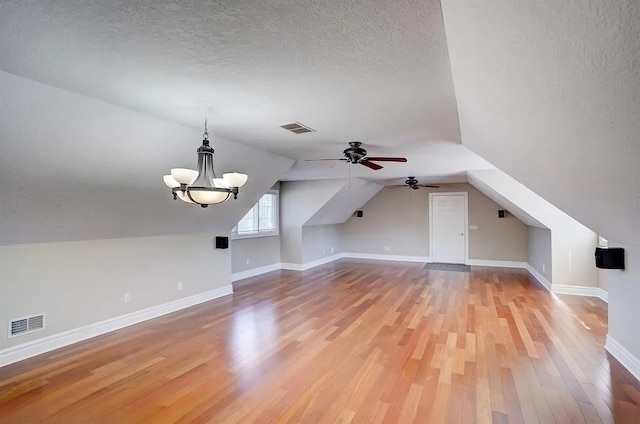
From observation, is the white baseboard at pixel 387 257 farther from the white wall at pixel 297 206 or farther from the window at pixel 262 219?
the window at pixel 262 219

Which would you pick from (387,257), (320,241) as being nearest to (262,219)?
(320,241)

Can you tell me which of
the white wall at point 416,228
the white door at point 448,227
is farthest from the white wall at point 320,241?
the white door at point 448,227

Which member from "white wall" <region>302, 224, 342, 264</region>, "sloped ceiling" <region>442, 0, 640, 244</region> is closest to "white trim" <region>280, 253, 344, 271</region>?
"white wall" <region>302, 224, 342, 264</region>

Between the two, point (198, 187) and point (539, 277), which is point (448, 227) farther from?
point (198, 187)

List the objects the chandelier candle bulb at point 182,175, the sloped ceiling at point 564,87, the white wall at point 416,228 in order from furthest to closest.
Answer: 1. the white wall at point 416,228
2. the chandelier candle bulb at point 182,175
3. the sloped ceiling at point 564,87

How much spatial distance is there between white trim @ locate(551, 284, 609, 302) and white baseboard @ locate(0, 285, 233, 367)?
6045 mm

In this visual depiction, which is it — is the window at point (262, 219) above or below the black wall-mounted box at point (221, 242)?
above

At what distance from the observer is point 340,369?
2.95 meters

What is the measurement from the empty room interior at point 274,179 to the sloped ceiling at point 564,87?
1cm

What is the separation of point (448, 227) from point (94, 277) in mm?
8194

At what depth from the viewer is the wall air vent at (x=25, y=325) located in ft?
10.5

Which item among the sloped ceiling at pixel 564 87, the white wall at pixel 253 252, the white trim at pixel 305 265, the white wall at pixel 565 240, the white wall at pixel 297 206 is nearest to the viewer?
the sloped ceiling at pixel 564 87

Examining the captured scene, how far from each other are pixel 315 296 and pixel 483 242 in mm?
5455

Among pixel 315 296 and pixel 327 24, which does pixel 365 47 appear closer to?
pixel 327 24
